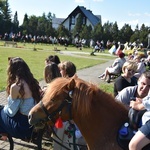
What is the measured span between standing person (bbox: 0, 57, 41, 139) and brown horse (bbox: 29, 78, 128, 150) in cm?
160

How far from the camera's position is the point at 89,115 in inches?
146

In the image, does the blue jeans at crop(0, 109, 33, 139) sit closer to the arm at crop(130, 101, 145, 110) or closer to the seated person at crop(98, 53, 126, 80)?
the arm at crop(130, 101, 145, 110)

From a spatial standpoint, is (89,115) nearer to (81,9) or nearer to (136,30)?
(136,30)

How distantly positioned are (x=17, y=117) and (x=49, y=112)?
1913 mm

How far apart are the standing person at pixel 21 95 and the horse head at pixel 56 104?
5.26 feet

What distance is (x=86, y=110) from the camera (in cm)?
363

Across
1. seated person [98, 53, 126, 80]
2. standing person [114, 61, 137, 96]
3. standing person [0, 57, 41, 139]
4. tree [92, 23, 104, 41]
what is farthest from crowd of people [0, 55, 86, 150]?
tree [92, 23, 104, 41]

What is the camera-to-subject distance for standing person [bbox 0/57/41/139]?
525 cm

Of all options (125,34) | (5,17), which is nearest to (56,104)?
(125,34)

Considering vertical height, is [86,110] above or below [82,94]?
below

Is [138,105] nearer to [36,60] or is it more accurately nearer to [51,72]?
[51,72]

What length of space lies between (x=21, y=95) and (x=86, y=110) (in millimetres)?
2013

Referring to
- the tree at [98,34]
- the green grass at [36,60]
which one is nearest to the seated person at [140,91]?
the green grass at [36,60]

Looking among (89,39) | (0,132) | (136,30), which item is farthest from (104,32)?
(0,132)
